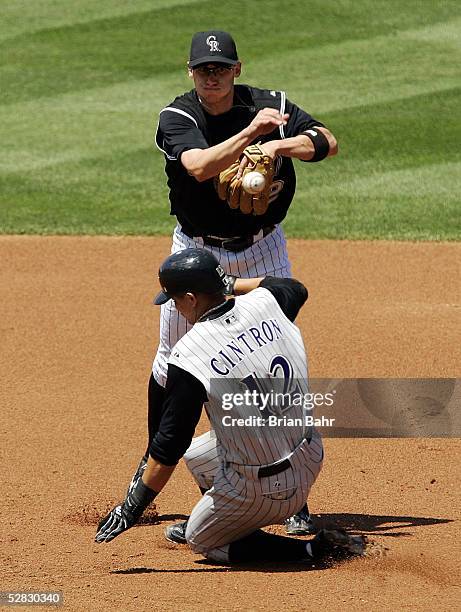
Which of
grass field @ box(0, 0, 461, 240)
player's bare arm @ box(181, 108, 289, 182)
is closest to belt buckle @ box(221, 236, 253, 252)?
player's bare arm @ box(181, 108, 289, 182)

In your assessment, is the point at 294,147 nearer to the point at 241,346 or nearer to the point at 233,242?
the point at 233,242

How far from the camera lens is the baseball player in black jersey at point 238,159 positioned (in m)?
4.81

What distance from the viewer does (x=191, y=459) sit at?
4.60 meters

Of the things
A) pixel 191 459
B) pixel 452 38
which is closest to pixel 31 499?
pixel 191 459

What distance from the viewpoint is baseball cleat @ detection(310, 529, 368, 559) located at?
4.39 m

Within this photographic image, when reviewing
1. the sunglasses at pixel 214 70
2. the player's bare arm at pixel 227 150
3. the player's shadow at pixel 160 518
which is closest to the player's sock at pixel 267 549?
the player's shadow at pixel 160 518

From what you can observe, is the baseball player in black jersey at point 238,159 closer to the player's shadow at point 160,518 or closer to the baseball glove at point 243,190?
the baseball glove at point 243,190

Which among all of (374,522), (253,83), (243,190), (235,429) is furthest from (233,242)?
(253,83)

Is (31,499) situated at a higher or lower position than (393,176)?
lower

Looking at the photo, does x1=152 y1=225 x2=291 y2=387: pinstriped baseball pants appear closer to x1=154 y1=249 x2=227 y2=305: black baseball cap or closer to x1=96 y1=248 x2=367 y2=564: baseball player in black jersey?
x1=96 y1=248 x2=367 y2=564: baseball player in black jersey

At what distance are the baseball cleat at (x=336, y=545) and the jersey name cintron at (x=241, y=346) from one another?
793 mm

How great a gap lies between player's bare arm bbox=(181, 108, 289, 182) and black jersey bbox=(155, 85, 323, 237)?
22 centimetres

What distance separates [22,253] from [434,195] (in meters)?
3.82

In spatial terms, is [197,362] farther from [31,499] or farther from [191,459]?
[31,499]
